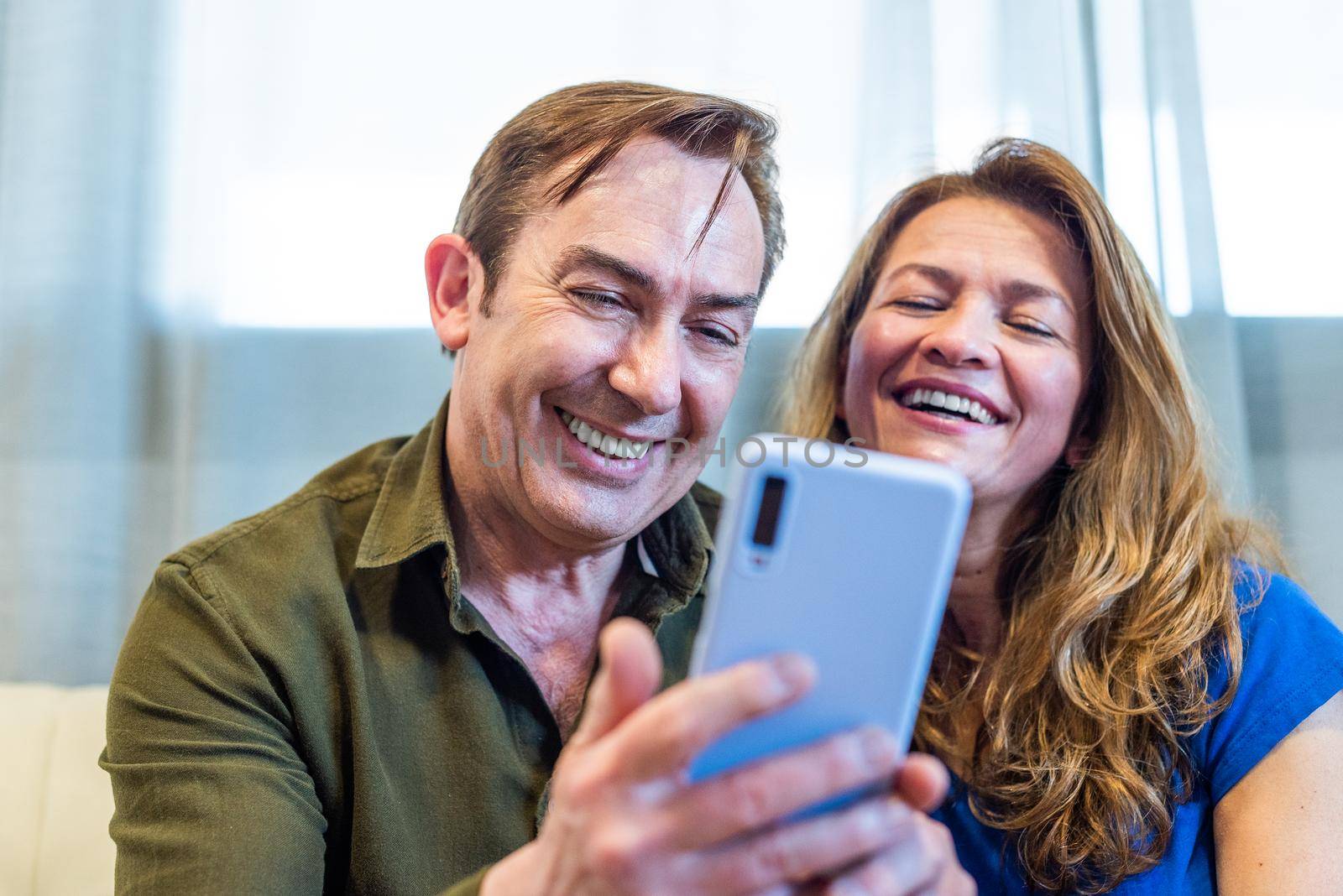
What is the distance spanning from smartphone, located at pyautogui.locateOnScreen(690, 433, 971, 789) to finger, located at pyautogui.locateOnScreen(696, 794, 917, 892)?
0.16ft

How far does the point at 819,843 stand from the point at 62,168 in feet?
5.08

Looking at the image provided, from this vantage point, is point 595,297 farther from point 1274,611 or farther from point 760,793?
point 1274,611

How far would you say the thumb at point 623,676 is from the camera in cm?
56

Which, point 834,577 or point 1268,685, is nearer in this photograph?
point 834,577

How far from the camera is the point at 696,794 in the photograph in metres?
0.57

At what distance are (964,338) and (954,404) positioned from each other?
80 millimetres

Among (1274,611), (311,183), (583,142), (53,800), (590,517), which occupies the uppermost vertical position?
(311,183)

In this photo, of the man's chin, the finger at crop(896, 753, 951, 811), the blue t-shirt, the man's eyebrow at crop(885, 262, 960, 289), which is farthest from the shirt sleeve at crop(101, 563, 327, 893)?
the man's eyebrow at crop(885, 262, 960, 289)

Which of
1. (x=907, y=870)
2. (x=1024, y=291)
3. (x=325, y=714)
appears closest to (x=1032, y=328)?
(x=1024, y=291)

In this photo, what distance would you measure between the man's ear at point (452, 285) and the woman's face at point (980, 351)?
0.51 m

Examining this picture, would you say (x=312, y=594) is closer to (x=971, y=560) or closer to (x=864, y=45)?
(x=971, y=560)

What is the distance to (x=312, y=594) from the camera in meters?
1.06

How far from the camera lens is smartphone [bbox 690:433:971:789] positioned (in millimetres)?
632

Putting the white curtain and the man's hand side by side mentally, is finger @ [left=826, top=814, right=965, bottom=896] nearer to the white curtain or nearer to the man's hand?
the man's hand
